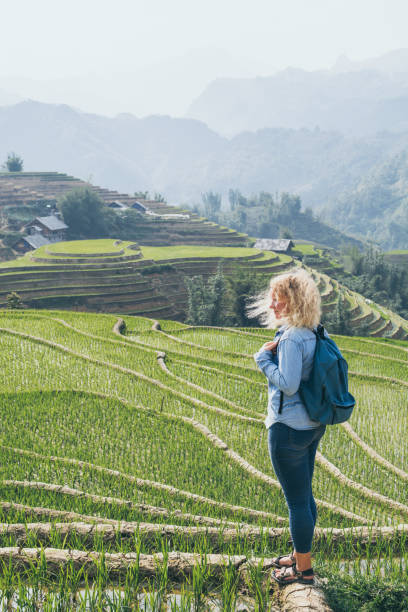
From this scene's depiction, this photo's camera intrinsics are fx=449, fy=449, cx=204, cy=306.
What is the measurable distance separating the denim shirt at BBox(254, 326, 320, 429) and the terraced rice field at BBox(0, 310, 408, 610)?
101 centimetres

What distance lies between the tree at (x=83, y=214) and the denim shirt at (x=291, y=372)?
2228 inches

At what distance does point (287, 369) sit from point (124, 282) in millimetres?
35830

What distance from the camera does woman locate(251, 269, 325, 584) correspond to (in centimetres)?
276

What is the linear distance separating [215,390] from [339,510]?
4.88 metres

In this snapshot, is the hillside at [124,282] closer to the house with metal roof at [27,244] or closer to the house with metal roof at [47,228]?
the house with metal roof at [27,244]

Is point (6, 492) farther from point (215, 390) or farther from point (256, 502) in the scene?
point (215, 390)

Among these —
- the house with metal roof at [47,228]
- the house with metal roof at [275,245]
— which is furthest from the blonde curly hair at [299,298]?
the house with metal roof at [275,245]

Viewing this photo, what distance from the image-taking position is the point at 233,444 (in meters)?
6.81

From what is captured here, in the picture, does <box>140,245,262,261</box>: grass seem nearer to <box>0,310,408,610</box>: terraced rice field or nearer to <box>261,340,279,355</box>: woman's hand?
<box>0,310,408,610</box>: terraced rice field

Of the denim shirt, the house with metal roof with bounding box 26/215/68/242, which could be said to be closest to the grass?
the house with metal roof with bounding box 26/215/68/242

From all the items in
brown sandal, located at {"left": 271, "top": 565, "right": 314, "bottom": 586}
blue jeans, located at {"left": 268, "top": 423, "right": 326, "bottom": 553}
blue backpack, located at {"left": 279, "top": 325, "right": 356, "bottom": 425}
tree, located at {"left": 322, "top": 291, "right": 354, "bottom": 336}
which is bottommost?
tree, located at {"left": 322, "top": 291, "right": 354, "bottom": 336}

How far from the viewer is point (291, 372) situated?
2.72 m

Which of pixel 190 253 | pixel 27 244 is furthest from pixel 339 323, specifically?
pixel 27 244

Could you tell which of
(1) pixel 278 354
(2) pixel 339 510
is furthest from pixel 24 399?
(1) pixel 278 354
